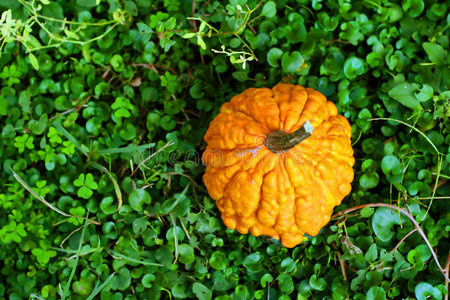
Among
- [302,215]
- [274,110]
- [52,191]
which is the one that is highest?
[274,110]

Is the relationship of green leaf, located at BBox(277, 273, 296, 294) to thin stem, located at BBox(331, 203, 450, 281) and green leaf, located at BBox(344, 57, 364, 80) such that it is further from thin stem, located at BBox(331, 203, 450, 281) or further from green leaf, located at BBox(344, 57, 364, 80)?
green leaf, located at BBox(344, 57, 364, 80)

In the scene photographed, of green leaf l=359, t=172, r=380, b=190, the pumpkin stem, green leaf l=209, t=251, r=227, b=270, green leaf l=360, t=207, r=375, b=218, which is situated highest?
the pumpkin stem

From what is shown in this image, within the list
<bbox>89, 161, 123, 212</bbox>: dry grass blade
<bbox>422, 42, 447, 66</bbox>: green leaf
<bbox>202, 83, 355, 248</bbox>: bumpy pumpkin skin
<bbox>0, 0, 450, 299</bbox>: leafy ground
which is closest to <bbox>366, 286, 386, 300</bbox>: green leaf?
<bbox>0, 0, 450, 299</bbox>: leafy ground

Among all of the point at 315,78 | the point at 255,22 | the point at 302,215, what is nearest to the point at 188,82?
the point at 255,22

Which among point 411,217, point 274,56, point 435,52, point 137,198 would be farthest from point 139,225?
point 435,52

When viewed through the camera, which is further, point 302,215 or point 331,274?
point 331,274

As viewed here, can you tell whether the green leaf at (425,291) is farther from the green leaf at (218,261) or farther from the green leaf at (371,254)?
the green leaf at (218,261)

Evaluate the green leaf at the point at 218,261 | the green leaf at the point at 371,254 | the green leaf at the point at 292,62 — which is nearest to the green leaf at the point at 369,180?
the green leaf at the point at 371,254

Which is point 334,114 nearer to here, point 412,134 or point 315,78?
point 315,78
